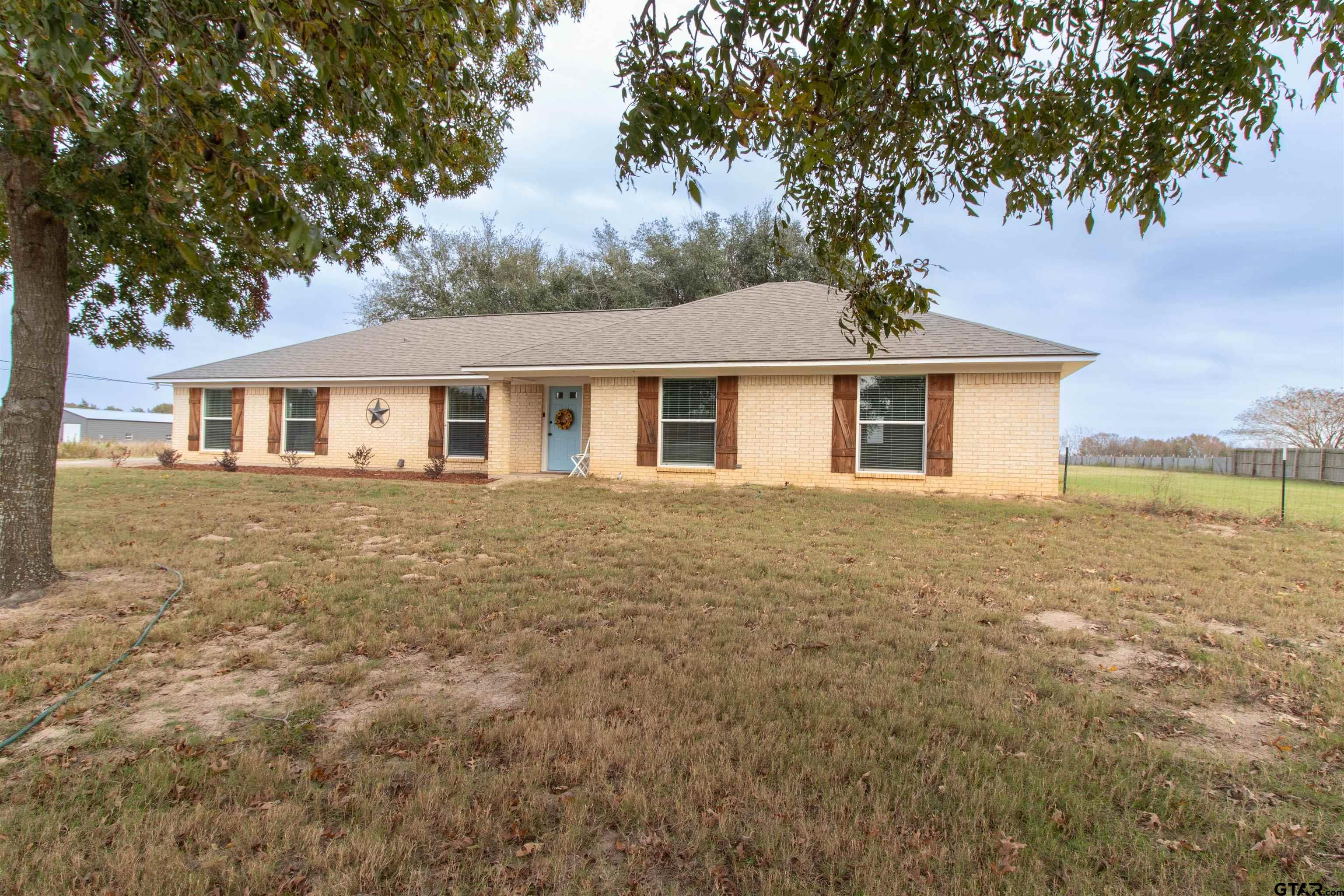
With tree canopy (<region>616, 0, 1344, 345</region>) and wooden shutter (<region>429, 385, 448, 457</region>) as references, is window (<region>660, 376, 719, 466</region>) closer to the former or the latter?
wooden shutter (<region>429, 385, 448, 457</region>)

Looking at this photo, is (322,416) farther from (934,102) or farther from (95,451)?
(934,102)

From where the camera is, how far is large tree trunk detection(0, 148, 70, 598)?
5.02 metres

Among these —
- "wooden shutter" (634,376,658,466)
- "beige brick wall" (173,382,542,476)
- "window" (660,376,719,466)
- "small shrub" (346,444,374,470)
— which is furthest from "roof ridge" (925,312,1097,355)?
"small shrub" (346,444,374,470)

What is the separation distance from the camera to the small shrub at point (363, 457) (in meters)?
16.3

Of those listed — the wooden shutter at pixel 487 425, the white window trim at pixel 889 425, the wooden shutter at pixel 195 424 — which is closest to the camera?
the white window trim at pixel 889 425

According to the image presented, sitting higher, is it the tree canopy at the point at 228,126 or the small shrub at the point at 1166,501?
the tree canopy at the point at 228,126

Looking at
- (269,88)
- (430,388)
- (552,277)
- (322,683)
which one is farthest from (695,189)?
(552,277)

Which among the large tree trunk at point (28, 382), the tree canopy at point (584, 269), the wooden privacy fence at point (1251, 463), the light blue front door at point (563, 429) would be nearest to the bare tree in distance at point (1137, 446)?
the wooden privacy fence at point (1251, 463)

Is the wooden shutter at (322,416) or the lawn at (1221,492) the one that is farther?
the wooden shutter at (322,416)

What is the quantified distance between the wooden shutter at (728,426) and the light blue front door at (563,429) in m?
4.01

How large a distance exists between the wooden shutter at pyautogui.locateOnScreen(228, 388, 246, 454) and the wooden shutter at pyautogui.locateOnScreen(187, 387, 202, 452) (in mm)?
1196

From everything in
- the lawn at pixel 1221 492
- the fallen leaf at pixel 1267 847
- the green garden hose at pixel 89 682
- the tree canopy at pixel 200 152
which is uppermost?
the tree canopy at pixel 200 152

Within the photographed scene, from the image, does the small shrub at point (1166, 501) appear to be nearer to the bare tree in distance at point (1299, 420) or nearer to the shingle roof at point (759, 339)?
the shingle roof at point (759, 339)

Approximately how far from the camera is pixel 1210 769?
289 cm
